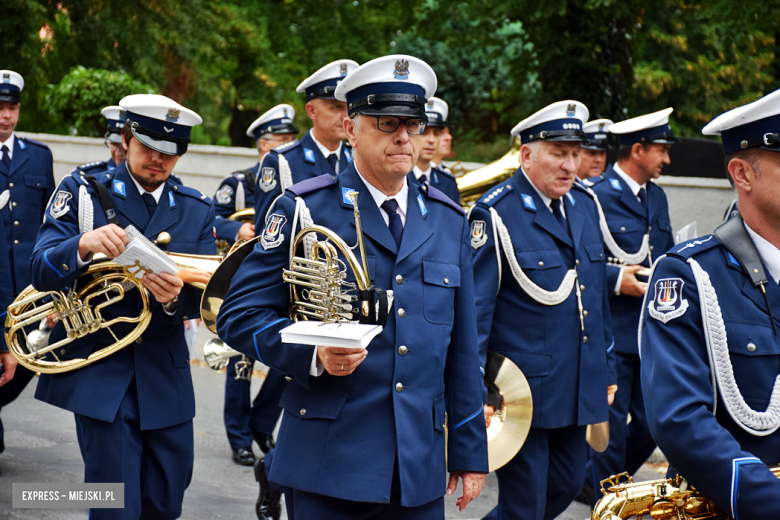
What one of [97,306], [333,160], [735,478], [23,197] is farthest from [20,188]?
[735,478]

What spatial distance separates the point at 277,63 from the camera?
20.1 m

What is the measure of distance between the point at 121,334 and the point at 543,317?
6.89 ft

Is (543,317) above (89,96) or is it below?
below

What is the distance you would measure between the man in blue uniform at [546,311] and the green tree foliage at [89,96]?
929 cm

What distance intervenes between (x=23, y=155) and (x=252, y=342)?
4.65 meters

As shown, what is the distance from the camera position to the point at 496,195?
455 cm

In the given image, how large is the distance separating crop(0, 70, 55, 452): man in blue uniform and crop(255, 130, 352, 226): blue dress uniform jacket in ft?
6.58

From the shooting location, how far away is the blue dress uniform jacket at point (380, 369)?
2.81 metres

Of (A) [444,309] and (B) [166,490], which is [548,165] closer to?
(A) [444,309]

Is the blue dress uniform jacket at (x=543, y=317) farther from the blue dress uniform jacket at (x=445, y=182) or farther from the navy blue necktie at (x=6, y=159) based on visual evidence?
the navy blue necktie at (x=6, y=159)

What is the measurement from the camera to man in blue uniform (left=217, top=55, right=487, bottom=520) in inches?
111

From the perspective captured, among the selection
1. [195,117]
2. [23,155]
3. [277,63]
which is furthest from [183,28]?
[195,117]

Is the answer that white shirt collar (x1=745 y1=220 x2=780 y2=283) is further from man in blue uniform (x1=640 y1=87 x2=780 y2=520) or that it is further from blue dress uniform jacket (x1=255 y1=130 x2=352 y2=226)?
blue dress uniform jacket (x1=255 y1=130 x2=352 y2=226)

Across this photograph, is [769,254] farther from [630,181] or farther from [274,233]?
[630,181]
